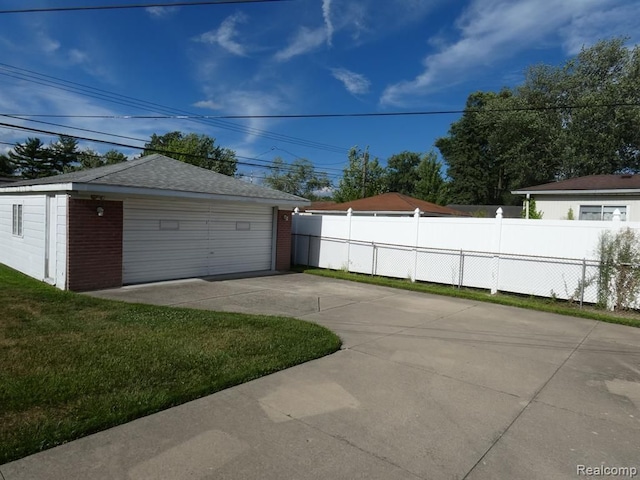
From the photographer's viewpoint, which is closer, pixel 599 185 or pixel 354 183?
pixel 599 185

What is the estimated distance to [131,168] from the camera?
1139cm

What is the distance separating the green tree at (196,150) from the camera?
39.5 metres

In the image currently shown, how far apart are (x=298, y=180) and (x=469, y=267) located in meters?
52.8

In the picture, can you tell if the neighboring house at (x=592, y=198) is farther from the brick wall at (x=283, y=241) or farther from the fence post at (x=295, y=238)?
the brick wall at (x=283, y=241)

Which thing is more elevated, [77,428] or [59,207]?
[59,207]

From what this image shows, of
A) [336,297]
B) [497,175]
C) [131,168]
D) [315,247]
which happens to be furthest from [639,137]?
[131,168]

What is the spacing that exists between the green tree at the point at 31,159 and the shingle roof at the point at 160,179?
45.1 m

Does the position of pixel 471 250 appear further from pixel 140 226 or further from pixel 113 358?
pixel 113 358

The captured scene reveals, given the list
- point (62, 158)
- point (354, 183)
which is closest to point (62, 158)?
point (62, 158)

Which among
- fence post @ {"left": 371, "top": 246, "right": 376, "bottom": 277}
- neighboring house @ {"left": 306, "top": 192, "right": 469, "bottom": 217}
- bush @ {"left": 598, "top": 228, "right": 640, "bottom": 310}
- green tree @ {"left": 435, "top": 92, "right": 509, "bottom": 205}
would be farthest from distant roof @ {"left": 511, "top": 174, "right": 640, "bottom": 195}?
green tree @ {"left": 435, "top": 92, "right": 509, "bottom": 205}

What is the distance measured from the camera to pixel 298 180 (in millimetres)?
62562

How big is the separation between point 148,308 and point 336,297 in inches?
164

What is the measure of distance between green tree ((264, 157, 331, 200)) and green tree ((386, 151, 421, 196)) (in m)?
9.66

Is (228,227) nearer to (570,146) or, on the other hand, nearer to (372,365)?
(372,365)
